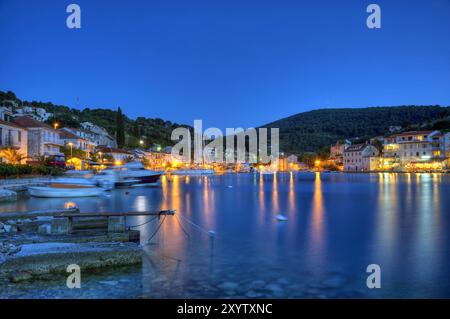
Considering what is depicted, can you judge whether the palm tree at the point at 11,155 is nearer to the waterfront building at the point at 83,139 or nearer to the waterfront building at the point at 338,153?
the waterfront building at the point at 83,139

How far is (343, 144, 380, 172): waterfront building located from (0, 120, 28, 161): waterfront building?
4199 inches

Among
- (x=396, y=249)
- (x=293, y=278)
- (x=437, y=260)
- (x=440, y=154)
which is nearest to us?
(x=293, y=278)

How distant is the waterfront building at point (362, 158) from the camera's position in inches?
4909

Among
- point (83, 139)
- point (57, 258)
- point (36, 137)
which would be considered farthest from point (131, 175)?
point (57, 258)

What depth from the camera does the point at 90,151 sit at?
78.0 meters

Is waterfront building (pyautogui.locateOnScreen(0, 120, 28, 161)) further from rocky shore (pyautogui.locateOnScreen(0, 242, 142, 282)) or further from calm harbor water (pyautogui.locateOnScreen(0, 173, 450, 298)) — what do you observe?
rocky shore (pyautogui.locateOnScreen(0, 242, 142, 282))

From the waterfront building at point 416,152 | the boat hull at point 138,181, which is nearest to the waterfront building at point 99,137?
the boat hull at point 138,181

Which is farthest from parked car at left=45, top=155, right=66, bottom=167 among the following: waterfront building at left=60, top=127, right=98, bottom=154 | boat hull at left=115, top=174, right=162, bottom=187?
waterfront building at left=60, top=127, right=98, bottom=154

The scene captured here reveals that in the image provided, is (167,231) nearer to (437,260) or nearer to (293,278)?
(293,278)

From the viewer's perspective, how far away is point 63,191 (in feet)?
109

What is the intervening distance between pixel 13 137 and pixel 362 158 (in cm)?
11120

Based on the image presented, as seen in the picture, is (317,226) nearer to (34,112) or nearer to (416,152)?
(34,112)
